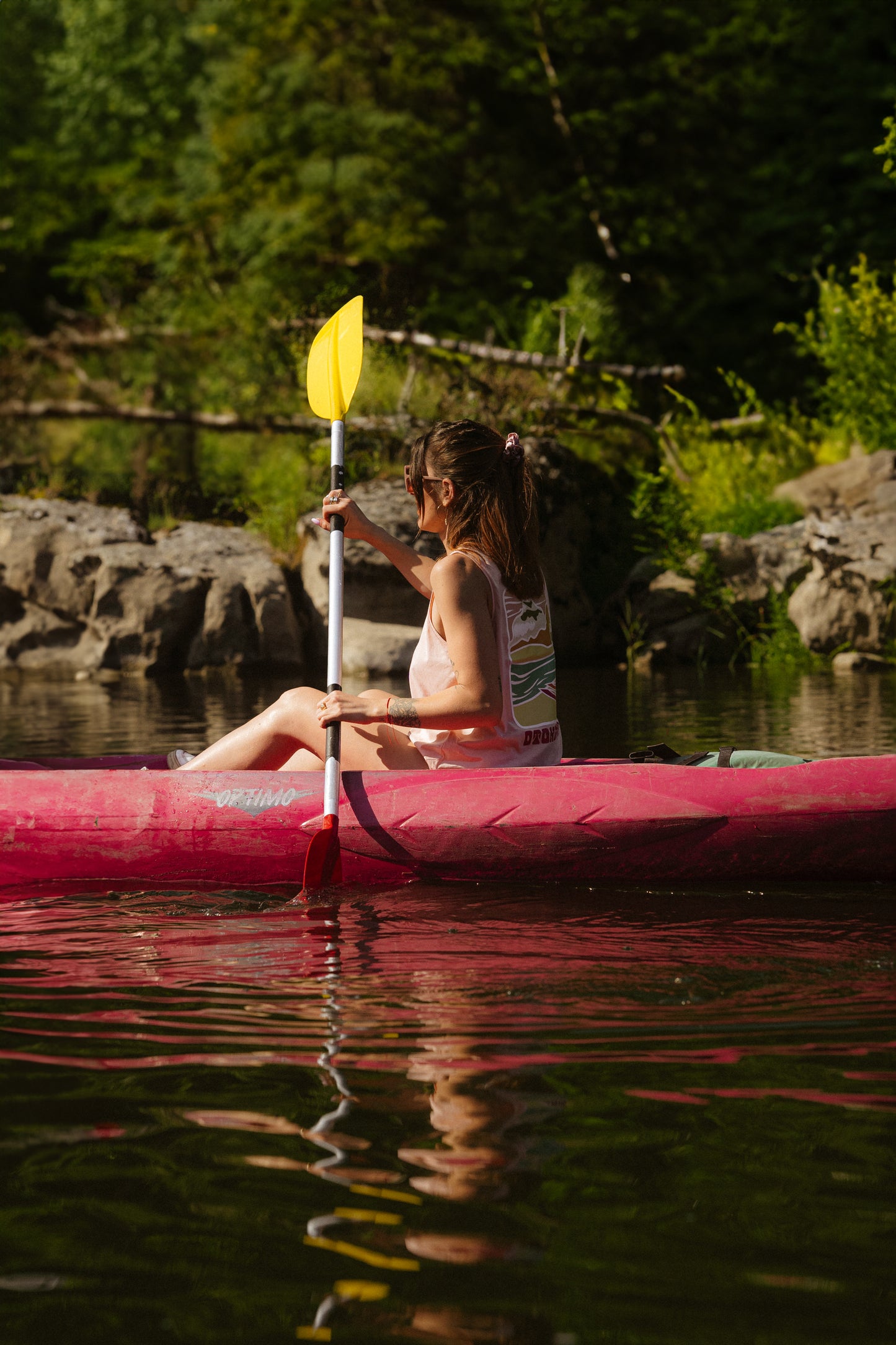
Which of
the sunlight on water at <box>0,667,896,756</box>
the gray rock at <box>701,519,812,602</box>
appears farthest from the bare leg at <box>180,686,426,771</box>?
the gray rock at <box>701,519,812,602</box>

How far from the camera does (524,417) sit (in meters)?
12.7

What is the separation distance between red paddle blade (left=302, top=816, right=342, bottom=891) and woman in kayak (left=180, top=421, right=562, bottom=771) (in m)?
0.28

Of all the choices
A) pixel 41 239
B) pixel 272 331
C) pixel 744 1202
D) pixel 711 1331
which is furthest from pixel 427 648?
pixel 41 239

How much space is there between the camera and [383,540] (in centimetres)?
398

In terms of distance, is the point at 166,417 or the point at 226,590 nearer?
the point at 226,590

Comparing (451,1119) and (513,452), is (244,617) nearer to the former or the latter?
(513,452)

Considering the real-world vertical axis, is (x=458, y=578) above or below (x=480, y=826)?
above

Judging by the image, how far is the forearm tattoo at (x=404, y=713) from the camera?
137 inches

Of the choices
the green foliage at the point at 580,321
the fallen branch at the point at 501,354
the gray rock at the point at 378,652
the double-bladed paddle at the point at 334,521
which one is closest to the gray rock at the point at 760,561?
the gray rock at the point at 378,652

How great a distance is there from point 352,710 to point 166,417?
12.2 meters

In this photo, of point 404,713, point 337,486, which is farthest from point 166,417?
point 404,713

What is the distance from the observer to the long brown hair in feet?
11.3

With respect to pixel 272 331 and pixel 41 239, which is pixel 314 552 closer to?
pixel 272 331

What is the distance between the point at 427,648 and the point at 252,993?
1179 mm
